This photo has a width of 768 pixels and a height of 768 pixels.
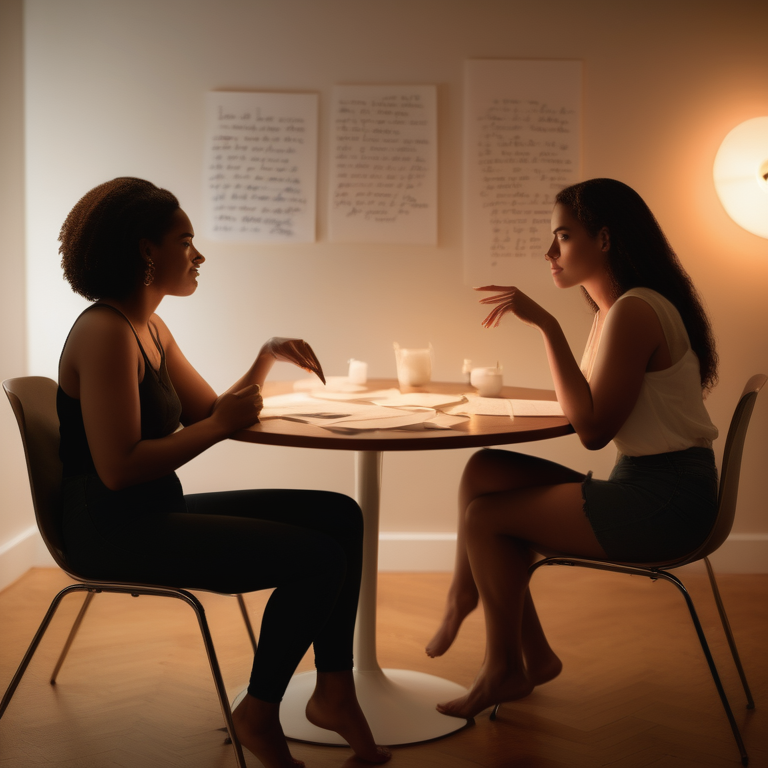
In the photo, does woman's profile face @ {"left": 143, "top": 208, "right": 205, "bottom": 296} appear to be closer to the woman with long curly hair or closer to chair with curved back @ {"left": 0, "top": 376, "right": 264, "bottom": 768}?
chair with curved back @ {"left": 0, "top": 376, "right": 264, "bottom": 768}

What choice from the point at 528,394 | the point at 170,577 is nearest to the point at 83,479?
the point at 170,577

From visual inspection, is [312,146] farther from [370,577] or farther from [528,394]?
[370,577]

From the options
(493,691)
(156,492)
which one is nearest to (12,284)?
(156,492)

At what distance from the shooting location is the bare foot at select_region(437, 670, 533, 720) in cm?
185

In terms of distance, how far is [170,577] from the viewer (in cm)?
152

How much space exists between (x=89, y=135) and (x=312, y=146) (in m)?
0.85

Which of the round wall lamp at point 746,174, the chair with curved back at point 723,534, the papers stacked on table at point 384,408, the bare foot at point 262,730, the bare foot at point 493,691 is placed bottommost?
the bare foot at point 493,691

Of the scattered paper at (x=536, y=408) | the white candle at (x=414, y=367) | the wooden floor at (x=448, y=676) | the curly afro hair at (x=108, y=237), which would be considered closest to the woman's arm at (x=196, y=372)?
the curly afro hair at (x=108, y=237)

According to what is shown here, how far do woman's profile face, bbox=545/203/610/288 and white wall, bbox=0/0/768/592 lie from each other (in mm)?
1092

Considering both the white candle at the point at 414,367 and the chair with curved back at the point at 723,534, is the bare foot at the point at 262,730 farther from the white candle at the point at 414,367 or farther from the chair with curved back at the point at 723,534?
the white candle at the point at 414,367

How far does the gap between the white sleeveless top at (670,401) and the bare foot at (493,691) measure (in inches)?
23.9

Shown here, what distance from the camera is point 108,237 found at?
1.58 metres

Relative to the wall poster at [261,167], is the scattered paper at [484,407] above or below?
below

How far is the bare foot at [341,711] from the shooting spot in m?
1.68
